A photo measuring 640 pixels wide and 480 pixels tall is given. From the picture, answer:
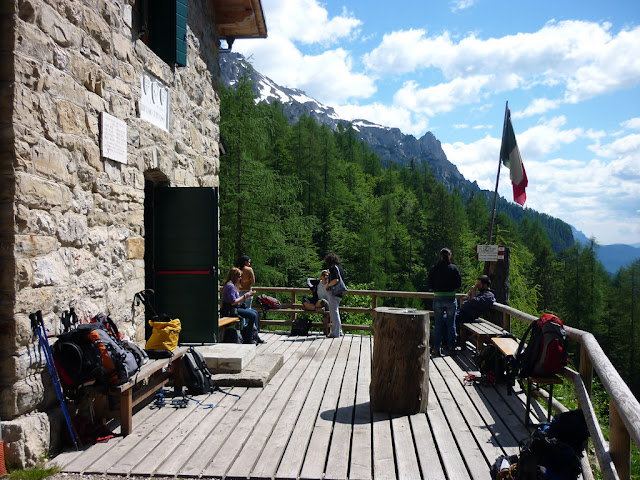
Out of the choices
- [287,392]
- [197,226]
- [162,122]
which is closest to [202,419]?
[287,392]

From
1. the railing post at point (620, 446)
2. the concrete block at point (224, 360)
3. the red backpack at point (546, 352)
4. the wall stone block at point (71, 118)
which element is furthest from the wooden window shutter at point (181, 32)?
the railing post at point (620, 446)

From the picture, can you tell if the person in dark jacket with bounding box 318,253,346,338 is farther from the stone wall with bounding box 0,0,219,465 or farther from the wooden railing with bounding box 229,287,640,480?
the wooden railing with bounding box 229,287,640,480

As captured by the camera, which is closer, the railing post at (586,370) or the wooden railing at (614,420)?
the wooden railing at (614,420)

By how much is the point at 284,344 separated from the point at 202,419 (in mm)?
4028

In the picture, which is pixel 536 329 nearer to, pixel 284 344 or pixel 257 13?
pixel 284 344

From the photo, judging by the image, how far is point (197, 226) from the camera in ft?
19.8

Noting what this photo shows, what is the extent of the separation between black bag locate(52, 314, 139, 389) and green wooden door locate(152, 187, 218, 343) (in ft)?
7.21

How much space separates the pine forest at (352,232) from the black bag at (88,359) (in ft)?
51.1

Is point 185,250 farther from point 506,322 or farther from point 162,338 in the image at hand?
point 506,322

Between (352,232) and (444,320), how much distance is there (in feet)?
101

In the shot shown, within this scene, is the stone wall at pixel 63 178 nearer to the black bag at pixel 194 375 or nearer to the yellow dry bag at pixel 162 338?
the yellow dry bag at pixel 162 338

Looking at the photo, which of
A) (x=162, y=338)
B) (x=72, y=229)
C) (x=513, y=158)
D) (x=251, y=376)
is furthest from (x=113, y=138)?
(x=513, y=158)

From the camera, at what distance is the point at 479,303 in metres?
8.06

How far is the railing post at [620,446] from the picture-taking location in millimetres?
2738
